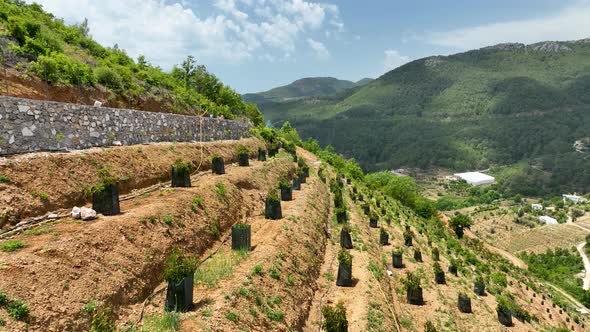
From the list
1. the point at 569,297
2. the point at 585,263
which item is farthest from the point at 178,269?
the point at 585,263

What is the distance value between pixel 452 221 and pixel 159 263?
215 feet

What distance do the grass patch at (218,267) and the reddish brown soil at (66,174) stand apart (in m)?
4.63

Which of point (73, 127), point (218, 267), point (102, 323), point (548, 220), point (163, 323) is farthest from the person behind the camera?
point (548, 220)

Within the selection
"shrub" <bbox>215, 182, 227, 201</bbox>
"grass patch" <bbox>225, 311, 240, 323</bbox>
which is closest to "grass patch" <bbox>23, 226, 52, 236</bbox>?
"grass patch" <bbox>225, 311, 240, 323</bbox>

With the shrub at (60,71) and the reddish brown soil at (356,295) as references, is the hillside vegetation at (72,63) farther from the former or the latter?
the reddish brown soil at (356,295)

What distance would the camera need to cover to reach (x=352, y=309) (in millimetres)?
13008

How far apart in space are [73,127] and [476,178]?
188 m

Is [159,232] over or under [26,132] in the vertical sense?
under

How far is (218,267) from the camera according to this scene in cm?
1055

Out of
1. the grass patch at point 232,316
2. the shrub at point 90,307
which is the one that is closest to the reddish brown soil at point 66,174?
the shrub at point 90,307

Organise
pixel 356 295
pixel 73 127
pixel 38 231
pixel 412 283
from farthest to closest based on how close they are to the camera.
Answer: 1. pixel 412 283
2. pixel 356 295
3. pixel 73 127
4. pixel 38 231

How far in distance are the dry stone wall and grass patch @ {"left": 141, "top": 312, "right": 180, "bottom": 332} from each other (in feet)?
23.7

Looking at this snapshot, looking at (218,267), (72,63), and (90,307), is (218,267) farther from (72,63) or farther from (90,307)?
(72,63)

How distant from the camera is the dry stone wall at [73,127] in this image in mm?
10227
